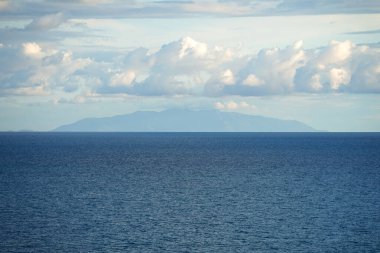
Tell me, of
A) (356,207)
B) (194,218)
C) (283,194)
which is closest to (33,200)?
(194,218)

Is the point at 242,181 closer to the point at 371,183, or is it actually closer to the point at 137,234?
the point at 371,183

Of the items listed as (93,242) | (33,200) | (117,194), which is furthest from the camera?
(117,194)

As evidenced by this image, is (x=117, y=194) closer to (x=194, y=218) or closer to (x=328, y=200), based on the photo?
(x=194, y=218)

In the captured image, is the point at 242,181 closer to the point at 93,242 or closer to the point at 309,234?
the point at 309,234

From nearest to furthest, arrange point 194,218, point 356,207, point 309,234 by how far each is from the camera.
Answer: point 309,234
point 194,218
point 356,207

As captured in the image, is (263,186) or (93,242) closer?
(93,242)

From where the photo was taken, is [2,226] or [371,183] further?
[371,183]

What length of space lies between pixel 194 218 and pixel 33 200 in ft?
86.6

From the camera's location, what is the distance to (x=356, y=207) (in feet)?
266

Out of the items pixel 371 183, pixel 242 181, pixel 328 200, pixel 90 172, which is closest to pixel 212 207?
pixel 328 200

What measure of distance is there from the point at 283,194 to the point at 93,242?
43283 millimetres

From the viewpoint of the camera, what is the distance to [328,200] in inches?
3474

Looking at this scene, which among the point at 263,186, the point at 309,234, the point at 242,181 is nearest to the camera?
the point at 309,234

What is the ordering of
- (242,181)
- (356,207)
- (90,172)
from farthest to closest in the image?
(90,172)
(242,181)
(356,207)
